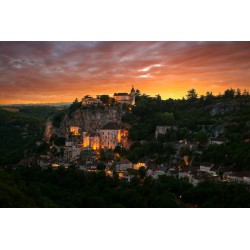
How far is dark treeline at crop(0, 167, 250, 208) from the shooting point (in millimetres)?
7980

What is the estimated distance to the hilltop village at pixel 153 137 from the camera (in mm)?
12805

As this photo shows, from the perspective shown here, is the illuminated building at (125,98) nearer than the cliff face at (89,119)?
No

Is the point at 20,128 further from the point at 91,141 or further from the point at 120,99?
the point at 91,141

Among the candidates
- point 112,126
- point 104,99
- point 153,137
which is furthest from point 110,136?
point 104,99

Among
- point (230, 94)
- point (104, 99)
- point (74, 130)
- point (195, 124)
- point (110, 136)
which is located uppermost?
point (230, 94)

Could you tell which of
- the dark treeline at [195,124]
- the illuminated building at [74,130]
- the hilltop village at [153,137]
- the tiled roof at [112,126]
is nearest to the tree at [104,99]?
the hilltop village at [153,137]

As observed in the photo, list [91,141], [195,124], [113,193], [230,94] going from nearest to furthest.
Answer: [113,193], [195,124], [91,141], [230,94]

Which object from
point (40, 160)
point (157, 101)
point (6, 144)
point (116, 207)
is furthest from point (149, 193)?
point (6, 144)

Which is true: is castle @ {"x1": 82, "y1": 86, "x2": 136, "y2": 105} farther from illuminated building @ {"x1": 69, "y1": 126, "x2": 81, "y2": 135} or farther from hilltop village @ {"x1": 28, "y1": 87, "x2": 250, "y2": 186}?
illuminated building @ {"x1": 69, "y1": 126, "x2": 81, "y2": 135}

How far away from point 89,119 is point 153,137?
189 inches

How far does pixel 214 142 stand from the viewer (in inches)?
582

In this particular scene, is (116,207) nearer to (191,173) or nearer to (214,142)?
(191,173)

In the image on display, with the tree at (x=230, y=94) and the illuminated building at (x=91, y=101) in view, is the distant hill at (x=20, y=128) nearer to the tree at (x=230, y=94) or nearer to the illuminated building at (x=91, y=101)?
the illuminated building at (x=91, y=101)

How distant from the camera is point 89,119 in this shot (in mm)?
21141
